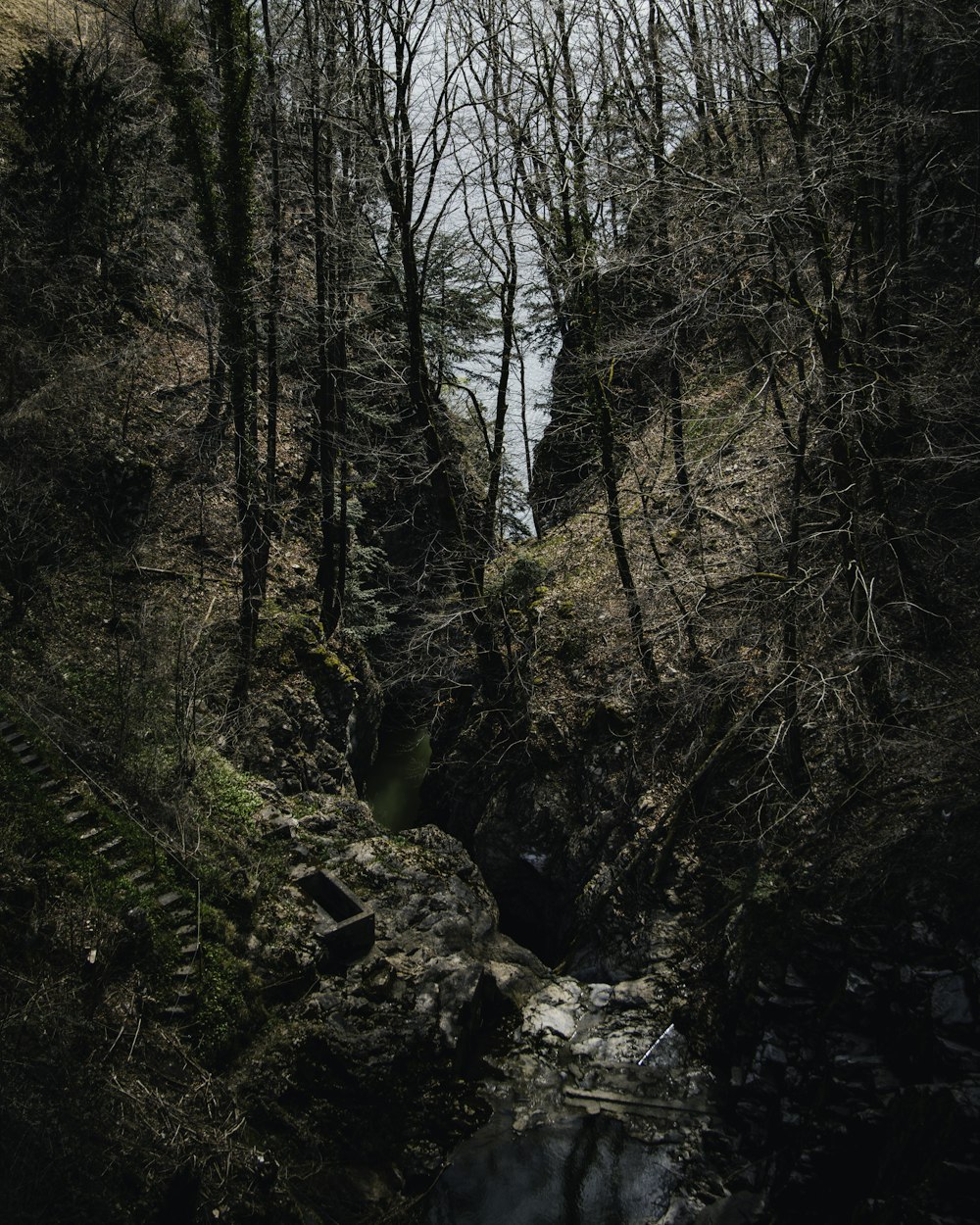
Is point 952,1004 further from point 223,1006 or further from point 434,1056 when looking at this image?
point 223,1006

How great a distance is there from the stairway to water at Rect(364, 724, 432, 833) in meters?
7.90

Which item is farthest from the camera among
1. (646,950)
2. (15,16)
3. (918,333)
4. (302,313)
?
(15,16)

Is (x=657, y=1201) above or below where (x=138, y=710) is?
below

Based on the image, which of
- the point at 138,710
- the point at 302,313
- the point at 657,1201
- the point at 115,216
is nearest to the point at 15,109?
the point at 115,216

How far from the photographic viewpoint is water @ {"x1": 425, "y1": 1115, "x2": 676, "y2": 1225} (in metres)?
7.73

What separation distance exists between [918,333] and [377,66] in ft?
31.3

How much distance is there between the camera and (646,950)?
1079 centimetres

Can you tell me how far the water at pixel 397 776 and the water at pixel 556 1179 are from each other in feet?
29.7

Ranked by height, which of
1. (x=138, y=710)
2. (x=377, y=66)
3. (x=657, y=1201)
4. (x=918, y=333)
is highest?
(x=377, y=66)

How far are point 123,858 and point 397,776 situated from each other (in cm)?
1093

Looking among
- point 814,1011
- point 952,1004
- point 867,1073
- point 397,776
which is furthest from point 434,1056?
point 397,776

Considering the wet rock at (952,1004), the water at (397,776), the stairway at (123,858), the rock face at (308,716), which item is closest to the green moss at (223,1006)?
the stairway at (123,858)

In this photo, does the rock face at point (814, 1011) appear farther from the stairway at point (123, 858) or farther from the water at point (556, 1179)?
the stairway at point (123, 858)

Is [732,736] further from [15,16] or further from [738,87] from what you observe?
[15,16]
